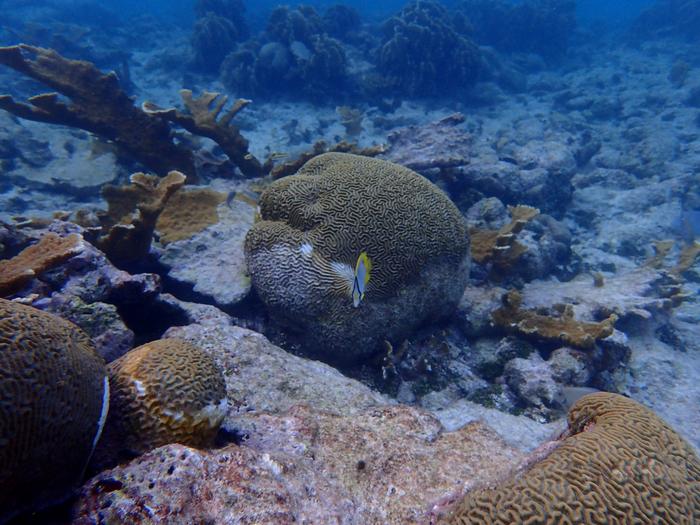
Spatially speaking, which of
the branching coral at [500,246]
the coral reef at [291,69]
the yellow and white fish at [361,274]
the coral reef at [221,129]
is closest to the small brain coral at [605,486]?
the yellow and white fish at [361,274]

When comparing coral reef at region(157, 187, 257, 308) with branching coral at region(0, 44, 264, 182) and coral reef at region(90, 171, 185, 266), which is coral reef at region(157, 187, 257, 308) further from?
branching coral at region(0, 44, 264, 182)

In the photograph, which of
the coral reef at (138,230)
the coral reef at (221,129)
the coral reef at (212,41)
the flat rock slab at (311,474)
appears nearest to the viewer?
the flat rock slab at (311,474)

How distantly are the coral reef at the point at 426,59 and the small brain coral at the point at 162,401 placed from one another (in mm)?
15801

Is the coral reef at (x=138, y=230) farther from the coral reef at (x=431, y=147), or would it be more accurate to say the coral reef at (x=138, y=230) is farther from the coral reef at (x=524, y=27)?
the coral reef at (x=524, y=27)

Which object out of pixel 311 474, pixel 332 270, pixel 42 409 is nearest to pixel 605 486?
pixel 311 474

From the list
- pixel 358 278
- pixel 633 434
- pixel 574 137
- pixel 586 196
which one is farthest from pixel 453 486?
pixel 574 137

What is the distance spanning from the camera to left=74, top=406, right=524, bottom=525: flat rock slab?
5.79ft

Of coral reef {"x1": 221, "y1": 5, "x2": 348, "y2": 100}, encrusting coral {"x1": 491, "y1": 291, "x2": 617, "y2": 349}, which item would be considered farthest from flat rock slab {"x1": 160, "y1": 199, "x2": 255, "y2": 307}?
coral reef {"x1": 221, "y1": 5, "x2": 348, "y2": 100}

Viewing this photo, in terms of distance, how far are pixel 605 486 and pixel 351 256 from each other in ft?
10.4

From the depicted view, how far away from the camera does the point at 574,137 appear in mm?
14000

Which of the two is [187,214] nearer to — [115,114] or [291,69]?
[115,114]

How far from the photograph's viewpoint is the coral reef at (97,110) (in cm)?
615

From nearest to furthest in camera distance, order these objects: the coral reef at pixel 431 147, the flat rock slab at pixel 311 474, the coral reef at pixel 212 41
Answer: the flat rock slab at pixel 311 474
the coral reef at pixel 431 147
the coral reef at pixel 212 41

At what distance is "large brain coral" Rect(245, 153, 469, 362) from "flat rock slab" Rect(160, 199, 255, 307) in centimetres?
38
